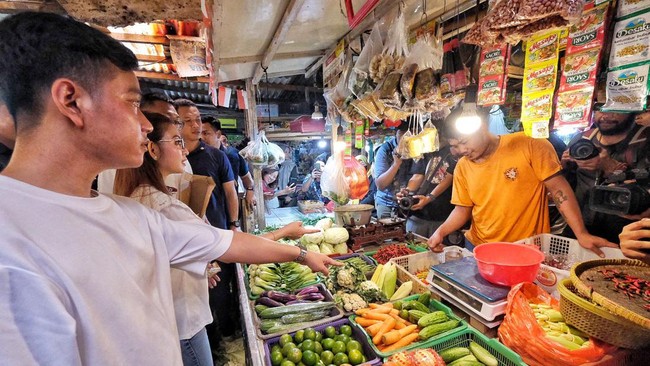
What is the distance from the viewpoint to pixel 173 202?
185 centimetres

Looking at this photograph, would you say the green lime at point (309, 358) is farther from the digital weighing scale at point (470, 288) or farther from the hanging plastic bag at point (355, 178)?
the hanging plastic bag at point (355, 178)

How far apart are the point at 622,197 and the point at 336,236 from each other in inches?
93.2

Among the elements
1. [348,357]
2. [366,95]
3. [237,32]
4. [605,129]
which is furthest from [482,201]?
[237,32]

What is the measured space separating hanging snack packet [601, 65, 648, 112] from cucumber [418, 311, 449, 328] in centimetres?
161

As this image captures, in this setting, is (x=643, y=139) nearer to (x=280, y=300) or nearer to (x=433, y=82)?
(x=433, y=82)

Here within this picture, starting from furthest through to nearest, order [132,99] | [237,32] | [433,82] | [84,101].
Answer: [237,32]
[433,82]
[132,99]
[84,101]

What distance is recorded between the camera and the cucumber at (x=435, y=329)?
1751 millimetres

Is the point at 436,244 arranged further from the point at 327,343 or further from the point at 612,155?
the point at 612,155

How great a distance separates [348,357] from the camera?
5.80 ft

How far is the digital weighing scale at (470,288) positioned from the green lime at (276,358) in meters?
1.22

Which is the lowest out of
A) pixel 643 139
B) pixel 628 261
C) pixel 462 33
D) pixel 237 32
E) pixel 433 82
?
pixel 628 261

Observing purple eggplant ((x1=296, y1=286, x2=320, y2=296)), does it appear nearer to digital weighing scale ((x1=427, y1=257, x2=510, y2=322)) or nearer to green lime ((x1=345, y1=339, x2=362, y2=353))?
green lime ((x1=345, y1=339, x2=362, y2=353))

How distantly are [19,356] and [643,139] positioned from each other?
4.21 metres

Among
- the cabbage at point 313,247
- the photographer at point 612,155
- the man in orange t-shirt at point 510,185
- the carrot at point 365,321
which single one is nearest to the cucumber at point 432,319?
the carrot at point 365,321
